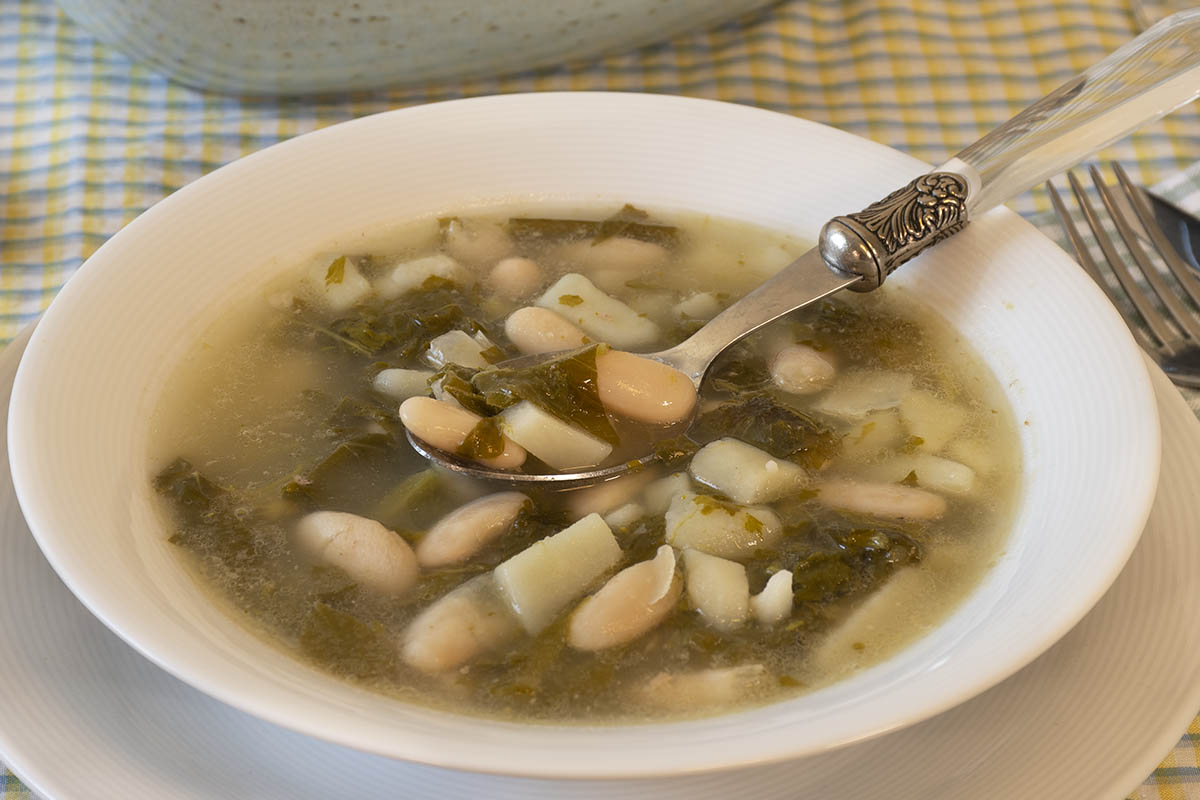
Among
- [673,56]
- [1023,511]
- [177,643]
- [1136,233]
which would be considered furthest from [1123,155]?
[177,643]

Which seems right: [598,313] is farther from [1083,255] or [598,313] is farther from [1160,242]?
[1160,242]

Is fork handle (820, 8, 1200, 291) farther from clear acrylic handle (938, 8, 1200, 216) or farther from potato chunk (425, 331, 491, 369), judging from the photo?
potato chunk (425, 331, 491, 369)

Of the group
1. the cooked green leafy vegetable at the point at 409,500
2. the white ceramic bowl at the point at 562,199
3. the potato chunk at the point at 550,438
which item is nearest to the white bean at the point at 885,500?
the white ceramic bowl at the point at 562,199

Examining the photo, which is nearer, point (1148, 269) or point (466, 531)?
point (466, 531)

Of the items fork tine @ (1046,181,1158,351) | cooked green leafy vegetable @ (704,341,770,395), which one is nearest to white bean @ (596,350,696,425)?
cooked green leafy vegetable @ (704,341,770,395)

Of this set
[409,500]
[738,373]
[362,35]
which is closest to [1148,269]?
[738,373]
